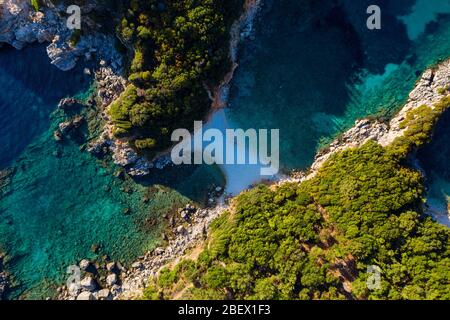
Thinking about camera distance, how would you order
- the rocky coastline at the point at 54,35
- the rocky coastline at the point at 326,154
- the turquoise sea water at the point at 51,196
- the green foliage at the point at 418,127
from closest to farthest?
the green foliage at the point at 418,127, the rocky coastline at the point at 54,35, the rocky coastline at the point at 326,154, the turquoise sea water at the point at 51,196

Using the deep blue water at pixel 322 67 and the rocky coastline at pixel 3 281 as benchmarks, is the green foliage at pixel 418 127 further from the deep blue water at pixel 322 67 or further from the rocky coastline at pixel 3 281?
the rocky coastline at pixel 3 281

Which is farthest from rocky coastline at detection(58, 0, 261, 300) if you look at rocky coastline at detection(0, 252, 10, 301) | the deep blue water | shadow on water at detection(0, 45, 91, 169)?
rocky coastline at detection(0, 252, 10, 301)

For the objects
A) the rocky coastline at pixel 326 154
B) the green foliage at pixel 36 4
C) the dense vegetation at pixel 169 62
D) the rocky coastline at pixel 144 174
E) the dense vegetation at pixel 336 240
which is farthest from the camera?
the rocky coastline at pixel 144 174

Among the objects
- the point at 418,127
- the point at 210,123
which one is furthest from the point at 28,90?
the point at 418,127

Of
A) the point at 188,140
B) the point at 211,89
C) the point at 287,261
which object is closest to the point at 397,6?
the point at 211,89

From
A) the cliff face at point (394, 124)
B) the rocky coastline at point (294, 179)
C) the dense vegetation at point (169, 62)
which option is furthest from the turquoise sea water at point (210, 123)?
the dense vegetation at point (169, 62)

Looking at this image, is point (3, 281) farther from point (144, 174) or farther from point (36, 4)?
point (36, 4)

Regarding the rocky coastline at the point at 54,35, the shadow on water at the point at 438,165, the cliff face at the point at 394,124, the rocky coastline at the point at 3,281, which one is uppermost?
the rocky coastline at the point at 54,35
